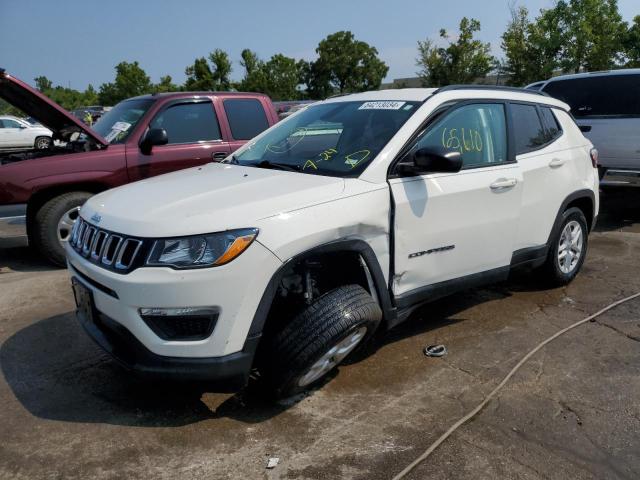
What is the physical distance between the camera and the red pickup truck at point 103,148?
5289 millimetres

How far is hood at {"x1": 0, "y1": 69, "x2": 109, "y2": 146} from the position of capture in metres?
5.14

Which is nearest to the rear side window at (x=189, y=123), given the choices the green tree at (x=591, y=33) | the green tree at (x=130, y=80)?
the green tree at (x=591, y=33)

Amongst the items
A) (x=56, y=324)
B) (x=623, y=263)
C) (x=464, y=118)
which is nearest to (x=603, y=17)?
(x=623, y=263)

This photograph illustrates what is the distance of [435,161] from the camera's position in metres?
3.15

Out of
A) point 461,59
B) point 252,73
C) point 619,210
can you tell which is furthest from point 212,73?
point 619,210

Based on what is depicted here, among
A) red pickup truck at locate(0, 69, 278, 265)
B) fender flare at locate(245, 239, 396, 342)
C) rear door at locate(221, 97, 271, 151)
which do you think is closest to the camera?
fender flare at locate(245, 239, 396, 342)

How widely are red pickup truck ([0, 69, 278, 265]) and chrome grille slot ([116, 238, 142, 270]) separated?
2199 mm

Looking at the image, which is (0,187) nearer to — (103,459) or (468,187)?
(103,459)

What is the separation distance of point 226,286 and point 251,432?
0.81 metres

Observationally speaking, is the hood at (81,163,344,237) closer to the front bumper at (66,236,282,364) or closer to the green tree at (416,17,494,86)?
the front bumper at (66,236,282,364)

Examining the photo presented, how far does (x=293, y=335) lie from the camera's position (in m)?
2.80

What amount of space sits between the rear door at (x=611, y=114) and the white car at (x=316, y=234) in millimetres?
3488

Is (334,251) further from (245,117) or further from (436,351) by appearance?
(245,117)

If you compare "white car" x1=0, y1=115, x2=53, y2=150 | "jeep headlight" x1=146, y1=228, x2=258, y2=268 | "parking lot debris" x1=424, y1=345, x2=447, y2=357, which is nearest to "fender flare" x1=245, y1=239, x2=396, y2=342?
"jeep headlight" x1=146, y1=228, x2=258, y2=268
